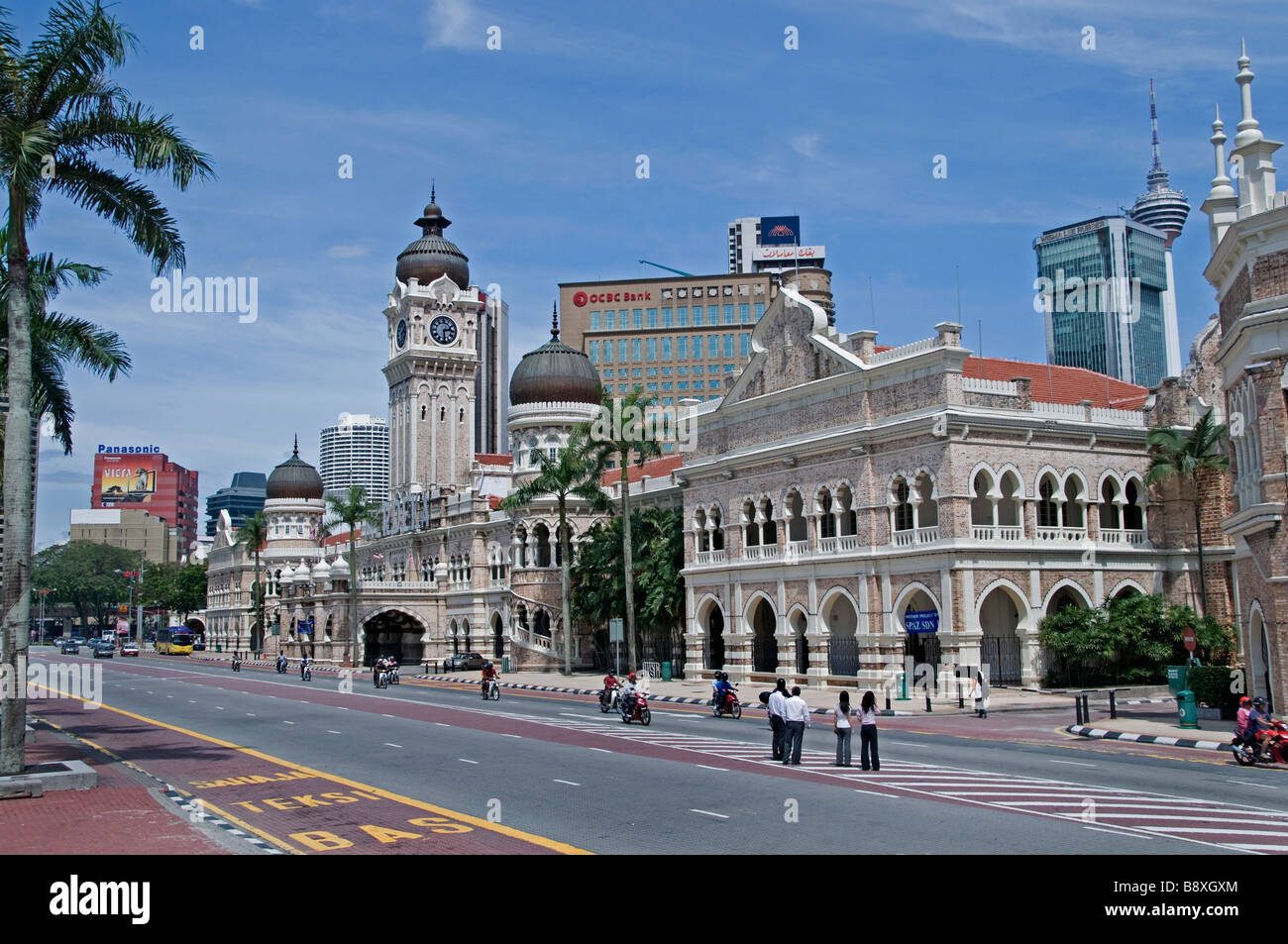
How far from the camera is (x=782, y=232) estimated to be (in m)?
173

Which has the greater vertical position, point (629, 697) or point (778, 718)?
point (778, 718)

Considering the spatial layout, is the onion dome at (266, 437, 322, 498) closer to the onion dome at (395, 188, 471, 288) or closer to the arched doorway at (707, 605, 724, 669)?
the onion dome at (395, 188, 471, 288)

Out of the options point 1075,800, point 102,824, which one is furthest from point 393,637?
point 1075,800

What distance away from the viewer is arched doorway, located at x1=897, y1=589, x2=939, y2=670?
37.6 m

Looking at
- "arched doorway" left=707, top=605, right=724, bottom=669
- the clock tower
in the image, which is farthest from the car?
the clock tower

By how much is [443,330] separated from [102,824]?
241ft

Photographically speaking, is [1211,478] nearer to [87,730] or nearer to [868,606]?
[868,606]

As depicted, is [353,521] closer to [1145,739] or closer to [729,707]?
[729,707]

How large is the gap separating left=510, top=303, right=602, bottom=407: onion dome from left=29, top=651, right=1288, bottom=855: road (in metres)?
39.0

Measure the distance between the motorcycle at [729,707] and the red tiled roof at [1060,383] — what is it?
691 inches

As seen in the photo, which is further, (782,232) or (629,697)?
(782,232)

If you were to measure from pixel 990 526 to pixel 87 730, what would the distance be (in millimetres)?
26290

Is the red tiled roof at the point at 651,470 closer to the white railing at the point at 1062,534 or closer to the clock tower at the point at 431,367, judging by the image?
the clock tower at the point at 431,367
